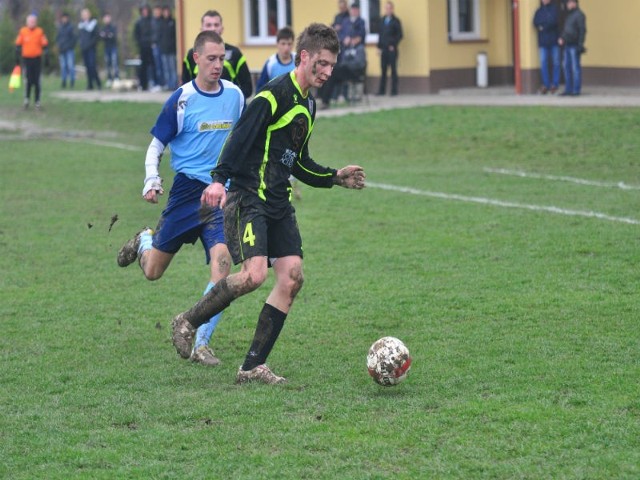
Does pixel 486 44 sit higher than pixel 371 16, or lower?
lower

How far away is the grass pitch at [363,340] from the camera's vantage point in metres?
5.60

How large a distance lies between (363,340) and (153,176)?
1774mm

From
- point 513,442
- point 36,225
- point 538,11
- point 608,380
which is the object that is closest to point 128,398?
→ point 513,442

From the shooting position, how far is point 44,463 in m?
5.61

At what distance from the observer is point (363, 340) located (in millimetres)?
7922

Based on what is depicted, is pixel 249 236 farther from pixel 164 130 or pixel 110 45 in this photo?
pixel 110 45

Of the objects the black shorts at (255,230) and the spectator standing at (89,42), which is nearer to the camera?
the black shorts at (255,230)

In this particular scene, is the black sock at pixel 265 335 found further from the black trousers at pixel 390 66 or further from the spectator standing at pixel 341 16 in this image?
the black trousers at pixel 390 66

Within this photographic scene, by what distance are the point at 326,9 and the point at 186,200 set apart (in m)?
23.8

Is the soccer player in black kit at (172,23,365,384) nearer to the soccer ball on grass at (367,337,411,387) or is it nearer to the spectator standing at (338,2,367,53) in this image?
the soccer ball on grass at (367,337,411,387)

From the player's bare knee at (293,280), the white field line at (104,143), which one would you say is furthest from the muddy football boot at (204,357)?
the white field line at (104,143)

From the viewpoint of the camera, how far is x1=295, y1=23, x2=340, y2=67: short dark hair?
258 inches

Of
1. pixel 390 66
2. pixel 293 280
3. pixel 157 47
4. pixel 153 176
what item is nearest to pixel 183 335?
pixel 293 280

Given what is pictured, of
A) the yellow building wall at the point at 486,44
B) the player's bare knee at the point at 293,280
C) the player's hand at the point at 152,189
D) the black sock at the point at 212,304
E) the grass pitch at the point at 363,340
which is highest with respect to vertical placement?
the yellow building wall at the point at 486,44
